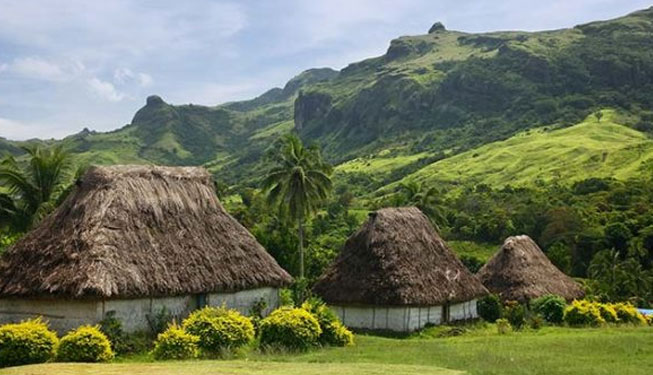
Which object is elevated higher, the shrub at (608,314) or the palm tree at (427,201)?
the palm tree at (427,201)

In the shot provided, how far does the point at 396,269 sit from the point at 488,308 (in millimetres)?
8372

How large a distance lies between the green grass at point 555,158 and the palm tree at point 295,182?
68.4 metres

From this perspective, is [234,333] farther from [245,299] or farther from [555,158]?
[555,158]

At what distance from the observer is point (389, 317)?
114 feet

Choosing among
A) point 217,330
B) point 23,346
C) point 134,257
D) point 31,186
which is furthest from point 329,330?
point 31,186

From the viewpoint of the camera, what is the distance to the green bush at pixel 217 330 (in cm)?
2169

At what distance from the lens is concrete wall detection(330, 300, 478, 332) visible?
3447 cm

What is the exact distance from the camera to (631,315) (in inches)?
1484

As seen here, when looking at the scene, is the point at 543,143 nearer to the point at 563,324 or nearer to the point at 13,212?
the point at 563,324

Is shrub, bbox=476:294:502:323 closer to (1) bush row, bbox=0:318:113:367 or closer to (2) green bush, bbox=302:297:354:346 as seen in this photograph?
(2) green bush, bbox=302:297:354:346

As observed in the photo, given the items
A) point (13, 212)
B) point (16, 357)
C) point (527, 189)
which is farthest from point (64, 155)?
point (527, 189)

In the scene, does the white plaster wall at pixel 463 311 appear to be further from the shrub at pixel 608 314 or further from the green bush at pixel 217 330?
the green bush at pixel 217 330

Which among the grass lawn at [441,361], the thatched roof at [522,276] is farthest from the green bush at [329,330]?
the thatched roof at [522,276]

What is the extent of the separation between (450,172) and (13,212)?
365 ft
